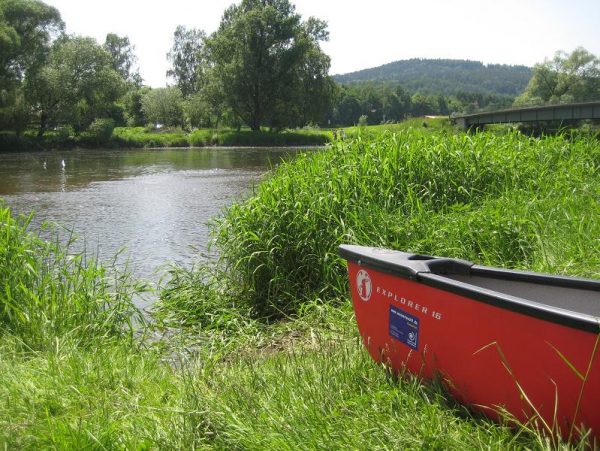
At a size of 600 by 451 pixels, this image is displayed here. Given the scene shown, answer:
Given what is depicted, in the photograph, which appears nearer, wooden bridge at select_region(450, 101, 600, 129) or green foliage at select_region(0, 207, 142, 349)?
green foliage at select_region(0, 207, 142, 349)

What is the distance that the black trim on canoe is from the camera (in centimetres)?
254

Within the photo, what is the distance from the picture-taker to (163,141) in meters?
40.2

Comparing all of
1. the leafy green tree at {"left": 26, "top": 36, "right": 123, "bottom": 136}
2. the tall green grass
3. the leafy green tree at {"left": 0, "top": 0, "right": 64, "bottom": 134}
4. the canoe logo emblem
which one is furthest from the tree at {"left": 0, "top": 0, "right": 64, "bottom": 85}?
the canoe logo emblem

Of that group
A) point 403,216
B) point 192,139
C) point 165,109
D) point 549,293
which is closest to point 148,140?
point 192,139

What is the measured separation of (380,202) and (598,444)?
399 cm

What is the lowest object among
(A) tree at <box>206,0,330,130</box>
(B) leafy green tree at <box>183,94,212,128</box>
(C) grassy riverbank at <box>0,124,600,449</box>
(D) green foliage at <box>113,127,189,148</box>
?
(C) grassy riverbank at <box>0,124,600,449</box>

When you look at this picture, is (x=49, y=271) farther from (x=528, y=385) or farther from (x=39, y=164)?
(x=39, y=164)

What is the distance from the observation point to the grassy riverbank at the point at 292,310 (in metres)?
2.58

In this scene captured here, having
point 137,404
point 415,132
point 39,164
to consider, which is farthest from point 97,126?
point 137,404

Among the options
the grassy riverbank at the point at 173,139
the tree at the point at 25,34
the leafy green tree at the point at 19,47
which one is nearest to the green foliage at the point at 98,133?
the grassy riverbank at the point at 173,139

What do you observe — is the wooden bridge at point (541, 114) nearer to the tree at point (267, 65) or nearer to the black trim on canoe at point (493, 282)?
the tree at point (267, 65)

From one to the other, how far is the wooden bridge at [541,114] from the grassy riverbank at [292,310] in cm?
2344

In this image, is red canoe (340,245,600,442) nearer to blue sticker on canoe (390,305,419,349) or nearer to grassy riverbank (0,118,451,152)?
blue sticker on canoe (390,305,419,349)

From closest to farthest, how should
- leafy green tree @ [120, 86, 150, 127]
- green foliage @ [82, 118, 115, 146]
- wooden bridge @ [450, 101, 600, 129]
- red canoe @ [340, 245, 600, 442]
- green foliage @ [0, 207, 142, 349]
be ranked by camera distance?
red canoe @ [340, 245, 600, 442] < green foliage @ [0, 207, 142, 349] < wooden bridge @ [450, 101, 600, 129] < green foliage @ [82, 118, 115, 146] < leafy green tree @ [120, 86, 150, 127]
